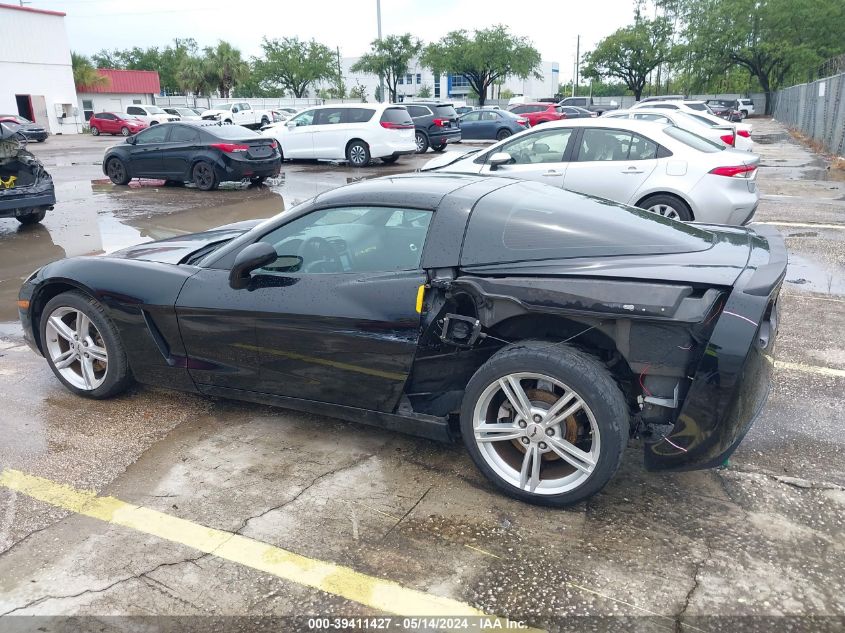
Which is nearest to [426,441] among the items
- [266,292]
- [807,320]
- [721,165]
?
[266,292]

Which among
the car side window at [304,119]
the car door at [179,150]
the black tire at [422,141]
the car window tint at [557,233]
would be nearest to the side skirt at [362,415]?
the car window tint at [557,233]

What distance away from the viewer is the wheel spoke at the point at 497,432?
10.2ft

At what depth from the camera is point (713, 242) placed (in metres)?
3.44

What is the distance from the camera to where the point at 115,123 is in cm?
3991

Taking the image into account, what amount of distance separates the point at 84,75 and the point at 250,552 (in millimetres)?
58955

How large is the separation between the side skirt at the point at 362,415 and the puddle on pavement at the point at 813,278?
4811 millimetres

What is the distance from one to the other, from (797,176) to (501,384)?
15.4 metres

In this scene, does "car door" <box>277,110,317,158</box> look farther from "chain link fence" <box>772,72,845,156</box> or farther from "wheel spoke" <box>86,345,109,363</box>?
"wheel spoke" <box>86,345,109,363</box>

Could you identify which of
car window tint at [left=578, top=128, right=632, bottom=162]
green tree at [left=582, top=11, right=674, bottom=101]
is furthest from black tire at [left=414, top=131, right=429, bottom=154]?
green tree at [left=582, top=11, right=674, bottom=101]

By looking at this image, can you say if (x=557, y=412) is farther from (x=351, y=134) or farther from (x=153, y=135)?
(x=351, y=134)

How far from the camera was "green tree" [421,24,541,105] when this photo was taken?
5741 centimetres

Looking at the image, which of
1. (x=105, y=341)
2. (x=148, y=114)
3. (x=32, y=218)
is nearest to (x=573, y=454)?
(x=105, y=341)

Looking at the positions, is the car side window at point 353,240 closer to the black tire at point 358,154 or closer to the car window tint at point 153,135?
the car window tint at point 153,135

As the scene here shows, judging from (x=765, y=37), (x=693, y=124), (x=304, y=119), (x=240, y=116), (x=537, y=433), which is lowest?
(x=537, y=433)
